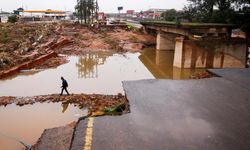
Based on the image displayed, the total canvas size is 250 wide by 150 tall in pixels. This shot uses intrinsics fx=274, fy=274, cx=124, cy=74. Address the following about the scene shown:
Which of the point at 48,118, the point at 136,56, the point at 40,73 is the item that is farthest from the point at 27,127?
the point at 136,56

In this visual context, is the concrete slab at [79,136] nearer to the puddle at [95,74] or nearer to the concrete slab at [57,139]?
the concrete slab at [57,139]

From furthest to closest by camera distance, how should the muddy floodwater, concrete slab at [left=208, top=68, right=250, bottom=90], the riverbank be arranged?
the riverbank, the muddy floodwater, concrete slab at [left=208, top=68, right=250, bottom=90]

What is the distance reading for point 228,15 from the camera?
31.8 m

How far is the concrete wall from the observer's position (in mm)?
26891

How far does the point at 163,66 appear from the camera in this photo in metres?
31.0

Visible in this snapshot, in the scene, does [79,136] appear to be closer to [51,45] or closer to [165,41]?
[51,45]

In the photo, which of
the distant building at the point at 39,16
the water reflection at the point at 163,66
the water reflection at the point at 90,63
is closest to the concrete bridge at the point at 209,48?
the water reflection at the point at 163,66

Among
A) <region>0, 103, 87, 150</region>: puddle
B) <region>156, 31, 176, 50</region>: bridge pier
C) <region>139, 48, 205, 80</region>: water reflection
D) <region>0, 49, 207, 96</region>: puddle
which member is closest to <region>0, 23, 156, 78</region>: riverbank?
<region>0, 49, 207, 96</region>: puddle

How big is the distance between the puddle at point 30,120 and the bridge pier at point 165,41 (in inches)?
1158

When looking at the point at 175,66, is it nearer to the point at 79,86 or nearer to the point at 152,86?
the point at 79,86

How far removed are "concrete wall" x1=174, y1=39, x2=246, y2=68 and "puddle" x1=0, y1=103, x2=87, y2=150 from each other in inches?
633

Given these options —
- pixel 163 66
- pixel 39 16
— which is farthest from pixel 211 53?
pixel 39 16

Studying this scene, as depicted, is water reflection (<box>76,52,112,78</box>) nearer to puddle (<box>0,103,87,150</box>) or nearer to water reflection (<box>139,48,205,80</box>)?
water reflection (<box>139,48,205,80</box>)

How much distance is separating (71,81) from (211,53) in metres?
14.3
